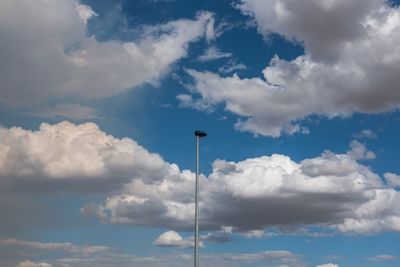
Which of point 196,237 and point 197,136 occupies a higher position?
point 197,136

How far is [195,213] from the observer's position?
248ft

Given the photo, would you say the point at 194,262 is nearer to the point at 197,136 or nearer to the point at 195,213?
the point at 195,213

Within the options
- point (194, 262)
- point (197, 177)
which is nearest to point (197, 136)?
point (197, 177)

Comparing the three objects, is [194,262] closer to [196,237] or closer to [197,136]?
[196,237]

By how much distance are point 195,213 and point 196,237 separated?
5.16 ft

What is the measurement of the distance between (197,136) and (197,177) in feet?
9.37

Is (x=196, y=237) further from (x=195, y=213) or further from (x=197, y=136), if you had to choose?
(x=197, y=136)

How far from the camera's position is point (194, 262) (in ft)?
244

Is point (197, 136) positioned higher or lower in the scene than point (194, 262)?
higher

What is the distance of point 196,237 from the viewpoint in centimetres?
7481

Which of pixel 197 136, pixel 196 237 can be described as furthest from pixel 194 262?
pixel 197 136

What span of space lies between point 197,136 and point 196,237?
697 cm

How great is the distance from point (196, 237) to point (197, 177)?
411cm

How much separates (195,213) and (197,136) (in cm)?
540
